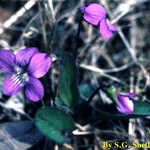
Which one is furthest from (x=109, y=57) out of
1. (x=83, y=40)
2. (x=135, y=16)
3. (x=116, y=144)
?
(x=116, y=144)

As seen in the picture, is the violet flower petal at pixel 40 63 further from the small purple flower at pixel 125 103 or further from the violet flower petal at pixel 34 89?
the small purple flower at pixel 125 103

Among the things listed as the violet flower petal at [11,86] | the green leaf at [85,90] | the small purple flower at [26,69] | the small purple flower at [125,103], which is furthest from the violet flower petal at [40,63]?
the green leaf at [85,90]

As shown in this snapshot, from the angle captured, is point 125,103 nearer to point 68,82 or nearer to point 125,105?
point 125,105

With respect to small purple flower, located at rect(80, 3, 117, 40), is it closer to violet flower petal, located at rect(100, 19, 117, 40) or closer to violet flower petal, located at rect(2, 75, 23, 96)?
violet flower petal, located at rect(100, 19, 117, 40)

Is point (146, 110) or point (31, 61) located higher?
point (31, 61)

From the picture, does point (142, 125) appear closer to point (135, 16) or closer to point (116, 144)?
point (116, 144)

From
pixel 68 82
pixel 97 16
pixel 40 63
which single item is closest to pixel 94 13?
pixel 97 16
